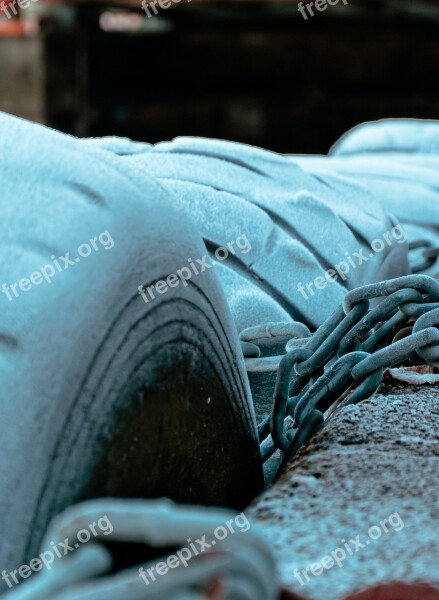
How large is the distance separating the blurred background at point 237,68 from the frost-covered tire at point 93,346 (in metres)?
5.99

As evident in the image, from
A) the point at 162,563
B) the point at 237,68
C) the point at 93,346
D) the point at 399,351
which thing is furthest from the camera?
the point at 237,68

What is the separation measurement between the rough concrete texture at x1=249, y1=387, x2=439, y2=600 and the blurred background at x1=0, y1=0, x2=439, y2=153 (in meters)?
5.86

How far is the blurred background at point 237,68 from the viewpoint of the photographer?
674cm

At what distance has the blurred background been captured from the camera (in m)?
6.74

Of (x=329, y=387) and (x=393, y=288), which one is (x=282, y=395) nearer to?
(x=329, y=387)

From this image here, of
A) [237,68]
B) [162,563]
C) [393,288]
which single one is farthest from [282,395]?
[237,68]

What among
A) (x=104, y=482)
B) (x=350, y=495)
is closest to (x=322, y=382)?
(x=350, y=495)

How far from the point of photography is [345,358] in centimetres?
114

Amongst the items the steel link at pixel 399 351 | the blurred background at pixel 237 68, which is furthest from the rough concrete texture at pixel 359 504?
the blurred background at pixel 237 68

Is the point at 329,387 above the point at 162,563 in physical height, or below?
below

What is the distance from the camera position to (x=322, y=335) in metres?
1.16

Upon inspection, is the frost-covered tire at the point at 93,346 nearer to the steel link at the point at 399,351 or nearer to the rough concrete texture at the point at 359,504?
the rough concrete texture at the point at 359,504

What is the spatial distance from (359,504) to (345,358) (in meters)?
0.31

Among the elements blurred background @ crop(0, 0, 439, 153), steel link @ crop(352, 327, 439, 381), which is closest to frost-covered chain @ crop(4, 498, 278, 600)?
steel link @ crop(352, 327, 439, 381)
